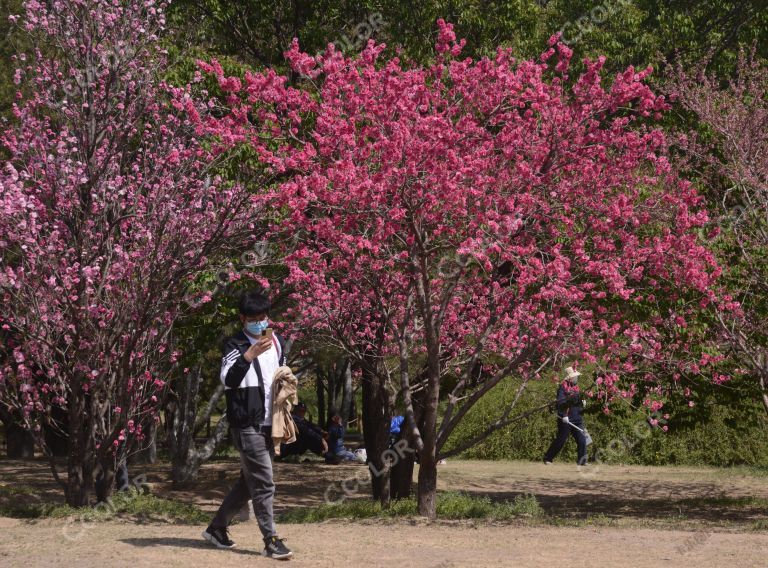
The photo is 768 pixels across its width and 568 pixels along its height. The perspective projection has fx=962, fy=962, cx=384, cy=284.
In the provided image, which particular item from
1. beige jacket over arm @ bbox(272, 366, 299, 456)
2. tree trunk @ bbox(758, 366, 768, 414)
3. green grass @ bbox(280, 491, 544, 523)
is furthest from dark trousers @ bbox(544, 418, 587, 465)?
beige jacket over arm @ bbox(272, 366, 299, 456)

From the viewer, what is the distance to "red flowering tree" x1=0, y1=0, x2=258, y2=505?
33.8 ft

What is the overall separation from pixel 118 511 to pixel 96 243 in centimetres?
300

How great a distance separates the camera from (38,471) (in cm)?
2000

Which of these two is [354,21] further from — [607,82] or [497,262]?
[497,262]

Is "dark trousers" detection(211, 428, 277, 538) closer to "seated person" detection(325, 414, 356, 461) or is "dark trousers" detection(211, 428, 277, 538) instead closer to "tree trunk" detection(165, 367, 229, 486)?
"tree trunk" detection(165, 367, 229, 486)

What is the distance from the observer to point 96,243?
1096 centimetres

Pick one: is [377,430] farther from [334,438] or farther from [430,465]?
[334,438]

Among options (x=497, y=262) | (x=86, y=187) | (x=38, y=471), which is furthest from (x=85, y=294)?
(x=38, y=471)

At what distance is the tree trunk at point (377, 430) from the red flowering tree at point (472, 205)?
5.14 feet

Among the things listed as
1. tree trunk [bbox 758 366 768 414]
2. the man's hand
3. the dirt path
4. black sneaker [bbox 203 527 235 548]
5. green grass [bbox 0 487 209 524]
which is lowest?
the dirt path

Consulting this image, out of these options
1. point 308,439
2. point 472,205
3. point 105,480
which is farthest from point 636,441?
point 105,480

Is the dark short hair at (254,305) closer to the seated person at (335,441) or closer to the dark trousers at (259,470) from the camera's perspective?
the dark trousers at (259,470)

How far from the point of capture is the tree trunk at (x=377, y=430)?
13250 mm

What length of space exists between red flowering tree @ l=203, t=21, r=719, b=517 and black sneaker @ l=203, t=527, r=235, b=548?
3583mm
